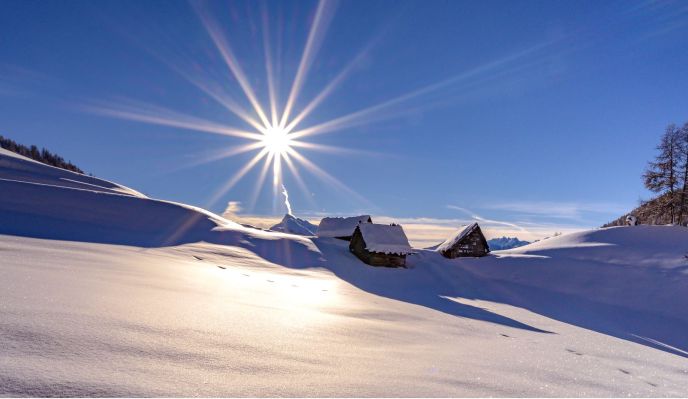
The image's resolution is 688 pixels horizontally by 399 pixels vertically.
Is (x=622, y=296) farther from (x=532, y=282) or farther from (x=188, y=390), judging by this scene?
(x=188, y=390)

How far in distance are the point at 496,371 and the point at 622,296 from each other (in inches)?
1146

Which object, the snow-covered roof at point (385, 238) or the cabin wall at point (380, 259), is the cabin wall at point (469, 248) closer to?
the snow-covered roof at point (385, 238)

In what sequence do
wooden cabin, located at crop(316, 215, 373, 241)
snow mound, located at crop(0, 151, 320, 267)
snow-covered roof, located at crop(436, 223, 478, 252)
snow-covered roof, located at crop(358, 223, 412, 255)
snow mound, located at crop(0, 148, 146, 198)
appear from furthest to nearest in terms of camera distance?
wooden cabin, located at crop(316, 215, 373, 241) → snow-covered roof, located at crop(436, 223, 478, 252) → snow mound, located at crop(0, 148, 146, 198) → snow-covered roof, located at crop(358, 223, 412, 255) → snow mound, located at crop(0, 151, 320, 267)

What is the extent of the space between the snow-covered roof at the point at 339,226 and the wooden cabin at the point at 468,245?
11577mm

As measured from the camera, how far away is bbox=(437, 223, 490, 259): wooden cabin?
120 feet

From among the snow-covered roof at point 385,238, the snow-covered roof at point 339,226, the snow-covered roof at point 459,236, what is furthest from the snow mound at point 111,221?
the snow-covered roof at point 459,236

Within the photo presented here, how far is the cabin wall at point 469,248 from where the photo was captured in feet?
120

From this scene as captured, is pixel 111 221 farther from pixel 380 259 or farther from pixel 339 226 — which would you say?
pixel 339 226

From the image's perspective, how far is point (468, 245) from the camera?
36719mm

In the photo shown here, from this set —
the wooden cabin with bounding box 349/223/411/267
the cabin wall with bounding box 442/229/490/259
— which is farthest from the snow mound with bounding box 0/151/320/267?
the cabin wall with bounding box 442/229/490/259

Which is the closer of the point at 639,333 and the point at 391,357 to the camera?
the point at 391,357

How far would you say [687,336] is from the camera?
19.5m

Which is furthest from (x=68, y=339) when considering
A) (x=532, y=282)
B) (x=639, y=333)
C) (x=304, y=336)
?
(x=532, y=282)

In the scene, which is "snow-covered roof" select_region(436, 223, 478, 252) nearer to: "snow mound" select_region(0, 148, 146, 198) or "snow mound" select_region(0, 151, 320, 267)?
"snow mound" select_region(0, 151, 320, 267)
